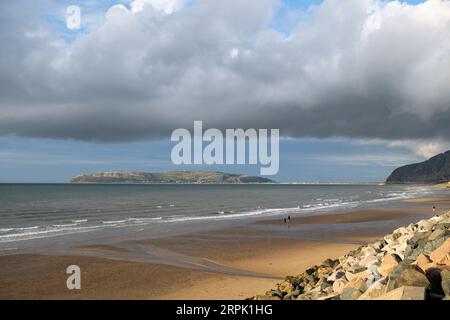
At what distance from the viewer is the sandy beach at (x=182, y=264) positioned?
15.8 meters

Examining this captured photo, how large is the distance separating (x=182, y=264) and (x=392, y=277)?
14468 millimetres

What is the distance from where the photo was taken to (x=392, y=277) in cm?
→ 800

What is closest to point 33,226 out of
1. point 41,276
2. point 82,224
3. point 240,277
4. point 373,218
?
point 82,224

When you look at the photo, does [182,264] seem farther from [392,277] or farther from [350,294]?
[392,277]

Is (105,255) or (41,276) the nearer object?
(41,276)

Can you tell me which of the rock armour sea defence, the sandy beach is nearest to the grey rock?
the rock armour sea defence

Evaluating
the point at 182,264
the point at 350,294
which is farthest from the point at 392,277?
the point at 182,264

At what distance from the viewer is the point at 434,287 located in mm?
8023

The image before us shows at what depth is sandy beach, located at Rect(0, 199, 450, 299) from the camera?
15.8 metres

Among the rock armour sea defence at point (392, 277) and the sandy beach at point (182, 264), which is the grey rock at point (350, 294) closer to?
the rock armour sea defence at point (392, 277)

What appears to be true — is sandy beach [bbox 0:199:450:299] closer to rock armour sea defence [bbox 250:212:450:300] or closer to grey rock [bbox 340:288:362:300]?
rock armour sea defence [bbox 250:212:450:300]

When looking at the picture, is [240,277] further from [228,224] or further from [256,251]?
[228,224]
